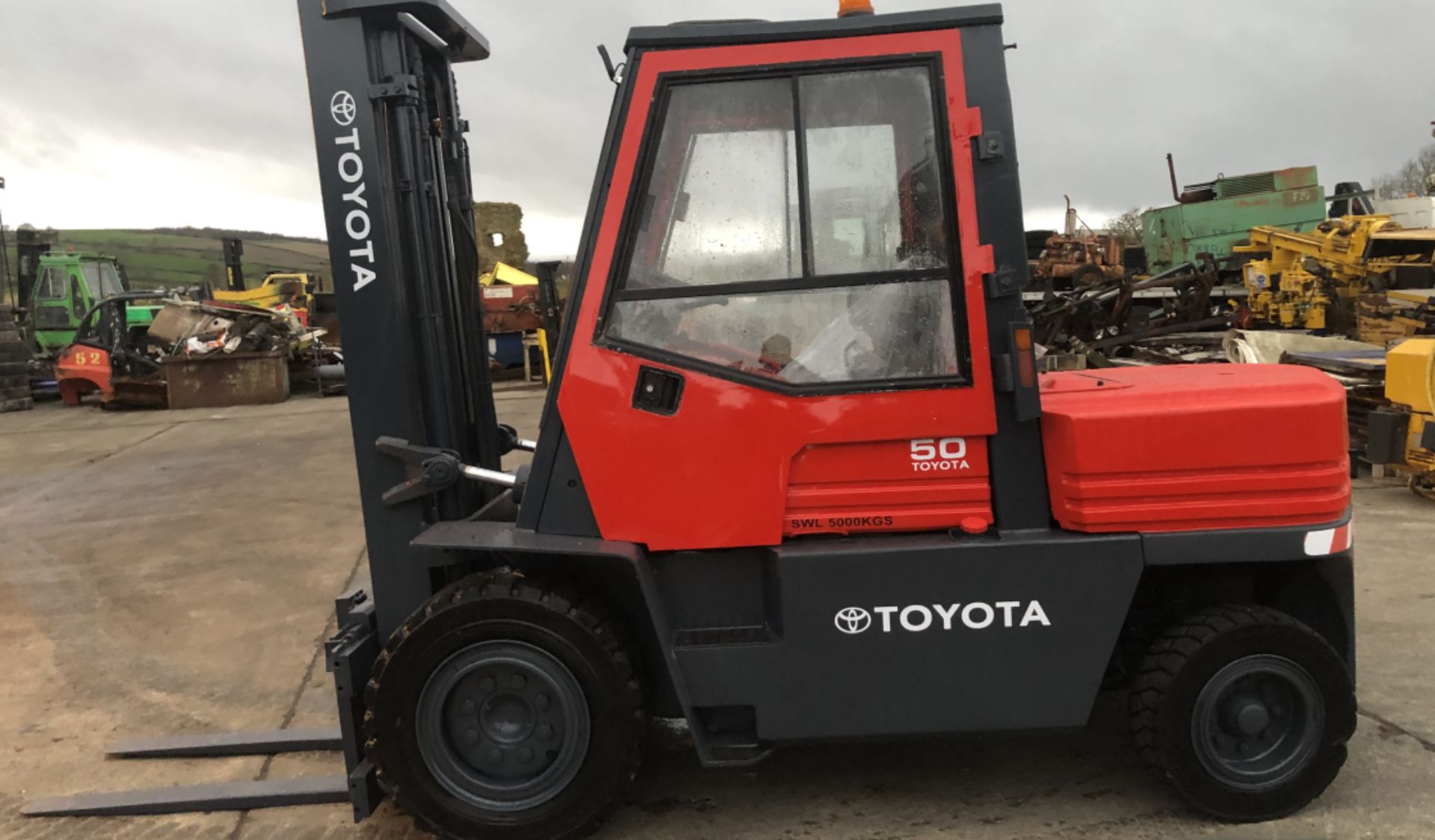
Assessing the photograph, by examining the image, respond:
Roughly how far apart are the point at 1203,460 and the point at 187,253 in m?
57.7

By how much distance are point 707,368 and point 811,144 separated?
720 millimetres

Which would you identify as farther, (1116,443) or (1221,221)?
(1221,221)

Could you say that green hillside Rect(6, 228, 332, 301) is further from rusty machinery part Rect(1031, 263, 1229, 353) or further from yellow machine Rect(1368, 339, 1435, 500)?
yellow machine Rect(1368, 339, 1435, 500)

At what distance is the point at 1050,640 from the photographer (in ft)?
9.13

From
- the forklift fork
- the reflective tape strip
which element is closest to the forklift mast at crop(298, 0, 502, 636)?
the forklift fork

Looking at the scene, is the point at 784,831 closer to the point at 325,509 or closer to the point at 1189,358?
the point at 325,509

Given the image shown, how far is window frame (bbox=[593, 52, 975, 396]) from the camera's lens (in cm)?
270

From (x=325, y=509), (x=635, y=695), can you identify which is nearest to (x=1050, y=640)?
(x=635, y=695)

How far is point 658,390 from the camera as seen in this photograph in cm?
275

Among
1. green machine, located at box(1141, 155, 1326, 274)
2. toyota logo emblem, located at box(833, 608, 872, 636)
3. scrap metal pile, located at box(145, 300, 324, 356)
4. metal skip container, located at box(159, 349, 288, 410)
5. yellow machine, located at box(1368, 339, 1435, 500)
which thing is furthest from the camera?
green machine, located at box(1141, 155, 1326, 274)

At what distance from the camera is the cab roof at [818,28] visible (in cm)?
269

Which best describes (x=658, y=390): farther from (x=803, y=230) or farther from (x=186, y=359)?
(x=186, y=359)

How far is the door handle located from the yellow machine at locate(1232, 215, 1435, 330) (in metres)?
12.5

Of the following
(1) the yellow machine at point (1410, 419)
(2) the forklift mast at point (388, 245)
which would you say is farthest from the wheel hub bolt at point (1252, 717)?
(1) the yellow machine at point (1410, 419)
